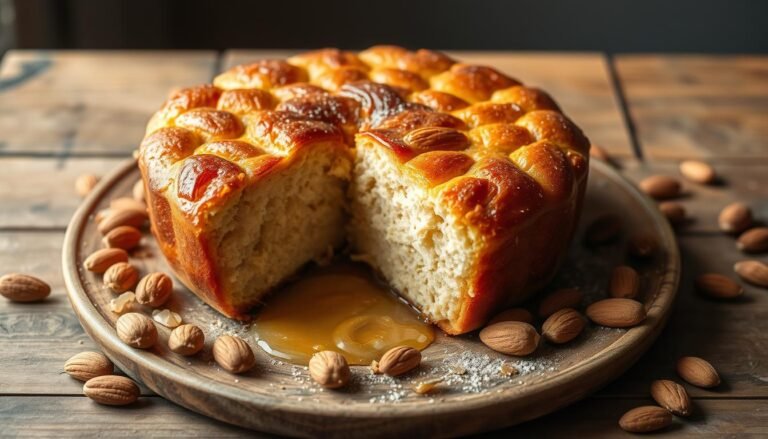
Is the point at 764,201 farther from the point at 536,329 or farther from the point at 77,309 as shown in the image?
the point at 77,309

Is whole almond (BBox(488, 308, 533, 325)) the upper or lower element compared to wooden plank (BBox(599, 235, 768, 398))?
upper

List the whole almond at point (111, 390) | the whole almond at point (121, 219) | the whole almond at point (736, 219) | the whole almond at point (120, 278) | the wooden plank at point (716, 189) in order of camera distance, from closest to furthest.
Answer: the whole almond at point (111, 390) < the whole almond at point (120, 278) < the whole almond at point (121, 219) < the whole almond at point (736, 219) < the wooden plank at point (716, 189)

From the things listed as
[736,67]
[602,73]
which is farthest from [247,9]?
[736,67]

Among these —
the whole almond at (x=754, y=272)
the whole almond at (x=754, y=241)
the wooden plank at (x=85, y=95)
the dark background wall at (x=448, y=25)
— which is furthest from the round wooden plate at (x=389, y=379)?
the dark background wall at (x=448, y=25)

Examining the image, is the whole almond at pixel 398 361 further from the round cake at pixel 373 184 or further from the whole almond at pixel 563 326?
the whole almond at pixel 563 326

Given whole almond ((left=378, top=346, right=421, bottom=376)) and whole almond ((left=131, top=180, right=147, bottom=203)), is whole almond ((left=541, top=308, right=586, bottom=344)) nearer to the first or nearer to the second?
whole almond ((left=378, top=346, right=421, bottom=376))

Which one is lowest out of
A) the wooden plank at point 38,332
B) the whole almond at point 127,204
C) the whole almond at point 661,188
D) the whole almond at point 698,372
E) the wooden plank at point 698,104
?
the wooden plank at point 38,332

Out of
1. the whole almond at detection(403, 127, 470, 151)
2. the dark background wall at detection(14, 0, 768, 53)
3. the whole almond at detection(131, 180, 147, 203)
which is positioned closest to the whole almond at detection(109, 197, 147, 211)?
the whole almond at detection(131, 180, 147, 203)
